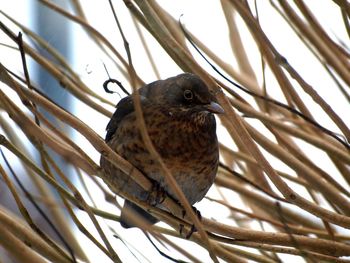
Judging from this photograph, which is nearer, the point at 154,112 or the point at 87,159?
the point at 87,159

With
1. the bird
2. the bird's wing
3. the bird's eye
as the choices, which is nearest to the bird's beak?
the bird

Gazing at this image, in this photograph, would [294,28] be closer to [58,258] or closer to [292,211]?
[292,211]

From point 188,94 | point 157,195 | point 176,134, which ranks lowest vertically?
point 157,195

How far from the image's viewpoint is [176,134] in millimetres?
2795

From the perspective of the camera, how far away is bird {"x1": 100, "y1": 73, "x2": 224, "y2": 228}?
2.72 meters

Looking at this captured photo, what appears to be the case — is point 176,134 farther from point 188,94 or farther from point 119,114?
point 119,114

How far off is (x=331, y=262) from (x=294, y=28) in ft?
2.68

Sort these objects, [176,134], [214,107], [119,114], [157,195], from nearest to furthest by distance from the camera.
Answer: [157,195] → [214,107] → [176,134] → [119,114]

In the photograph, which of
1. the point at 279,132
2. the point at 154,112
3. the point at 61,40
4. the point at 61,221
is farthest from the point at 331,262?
the point at 61,40

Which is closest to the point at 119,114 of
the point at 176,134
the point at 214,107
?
the point at 176,134

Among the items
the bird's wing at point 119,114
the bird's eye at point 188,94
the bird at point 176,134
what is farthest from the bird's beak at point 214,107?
the bird's wing at point 119,114

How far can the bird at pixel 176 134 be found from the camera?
2723mm

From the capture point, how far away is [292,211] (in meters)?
2.44

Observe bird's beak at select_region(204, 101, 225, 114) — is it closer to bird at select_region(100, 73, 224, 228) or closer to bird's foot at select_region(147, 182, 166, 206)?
bird at select_region(100, 73, 224, 228)
